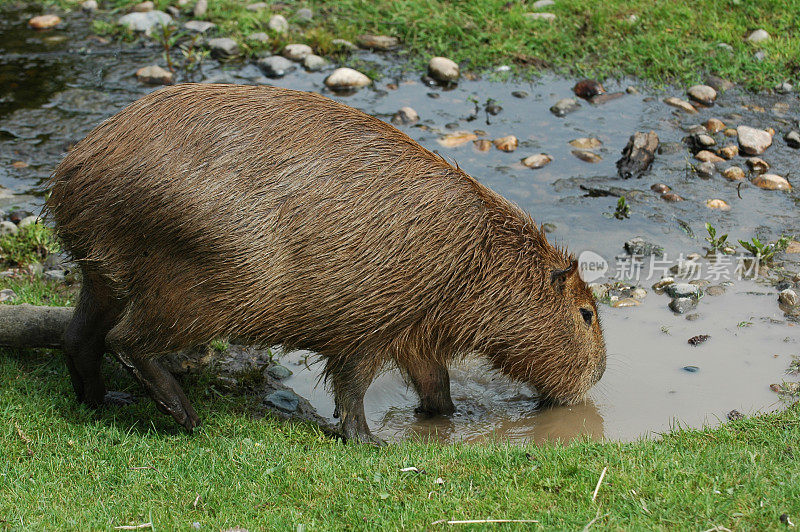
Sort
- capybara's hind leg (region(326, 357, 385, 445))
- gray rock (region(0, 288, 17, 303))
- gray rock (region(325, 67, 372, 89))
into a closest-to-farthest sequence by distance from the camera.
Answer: capybara's hind leg (region(326, 357, 385, 445)) < gray rock (region(0, 288, 17, 303)) < gray rock (region(325, 67, 372, 89))

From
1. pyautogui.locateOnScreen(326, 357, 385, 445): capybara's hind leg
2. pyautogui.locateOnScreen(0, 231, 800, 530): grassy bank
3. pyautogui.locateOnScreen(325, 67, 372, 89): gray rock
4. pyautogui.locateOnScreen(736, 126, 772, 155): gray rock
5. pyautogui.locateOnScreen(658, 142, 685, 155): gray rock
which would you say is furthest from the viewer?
pyautogui.locateOnScreen(325, 67, 372, 89): gray rock

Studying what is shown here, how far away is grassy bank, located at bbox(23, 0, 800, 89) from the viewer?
8055 mm

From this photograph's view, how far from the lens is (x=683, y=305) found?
17.5ft

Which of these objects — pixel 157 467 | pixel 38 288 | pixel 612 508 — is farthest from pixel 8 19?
pixel 612 508

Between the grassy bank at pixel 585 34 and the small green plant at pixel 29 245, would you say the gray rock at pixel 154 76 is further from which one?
the small green plant at pixel 29 245

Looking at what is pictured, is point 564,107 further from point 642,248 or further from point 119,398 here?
point 119,398

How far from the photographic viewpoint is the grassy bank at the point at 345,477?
325cm

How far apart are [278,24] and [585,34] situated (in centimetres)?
308

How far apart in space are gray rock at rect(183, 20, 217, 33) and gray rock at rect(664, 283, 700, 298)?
231 inches

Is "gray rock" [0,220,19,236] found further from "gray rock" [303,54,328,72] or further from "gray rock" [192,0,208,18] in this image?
Answer: "gray rock" [192,0,208,18]

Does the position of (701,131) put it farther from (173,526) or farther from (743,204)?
(173,526)

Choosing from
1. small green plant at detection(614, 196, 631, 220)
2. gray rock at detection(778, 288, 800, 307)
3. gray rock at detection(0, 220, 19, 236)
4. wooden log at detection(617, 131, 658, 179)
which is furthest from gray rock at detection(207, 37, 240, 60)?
gray rock at detection(778, 288, 800, 307)

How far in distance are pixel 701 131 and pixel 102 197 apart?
16.6 ft

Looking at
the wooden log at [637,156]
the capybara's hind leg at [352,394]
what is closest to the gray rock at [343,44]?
the wooden log at [637,156]
